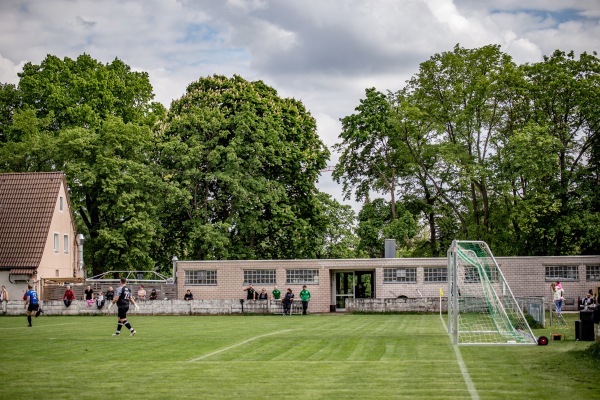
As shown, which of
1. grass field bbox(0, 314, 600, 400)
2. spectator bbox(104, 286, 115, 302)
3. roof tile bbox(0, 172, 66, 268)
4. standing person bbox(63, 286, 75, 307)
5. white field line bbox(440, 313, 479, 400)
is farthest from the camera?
roof tile bbox(0, 172, 66, 268)

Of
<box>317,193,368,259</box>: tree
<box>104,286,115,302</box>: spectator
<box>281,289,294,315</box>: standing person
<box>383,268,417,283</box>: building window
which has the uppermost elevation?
<box>317,193,368,259</box>: tree

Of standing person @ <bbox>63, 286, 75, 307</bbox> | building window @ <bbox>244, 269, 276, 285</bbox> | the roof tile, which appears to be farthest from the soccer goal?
the roof tile

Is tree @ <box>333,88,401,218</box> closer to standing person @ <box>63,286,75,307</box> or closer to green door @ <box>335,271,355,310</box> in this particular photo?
green door @ <box>335,271,355,310</box>

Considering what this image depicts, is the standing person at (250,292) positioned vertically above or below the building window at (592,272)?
below

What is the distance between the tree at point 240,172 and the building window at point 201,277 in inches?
68.8

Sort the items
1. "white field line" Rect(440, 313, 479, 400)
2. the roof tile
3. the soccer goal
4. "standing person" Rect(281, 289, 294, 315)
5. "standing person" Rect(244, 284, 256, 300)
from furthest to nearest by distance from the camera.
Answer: the roof tile → "standing person" Rect(244, 284, 256, 300) → "standing person" Rect(281, 289, 294, 315) → the soccer goal → "white field line" Rect(440, 313, 479, 400)

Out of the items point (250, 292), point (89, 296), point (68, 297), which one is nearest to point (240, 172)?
point (250, 292)

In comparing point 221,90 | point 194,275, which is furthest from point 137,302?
point 221,90

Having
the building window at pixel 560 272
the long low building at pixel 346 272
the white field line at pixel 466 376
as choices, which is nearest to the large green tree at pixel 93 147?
the long low building at pixel 346 272

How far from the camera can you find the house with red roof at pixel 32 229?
49969 millimetres

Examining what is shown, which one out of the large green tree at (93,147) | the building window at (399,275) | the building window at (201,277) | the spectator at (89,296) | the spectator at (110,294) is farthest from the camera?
the large green tree at (93,147)

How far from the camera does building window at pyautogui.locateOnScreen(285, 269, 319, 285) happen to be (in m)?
50.1

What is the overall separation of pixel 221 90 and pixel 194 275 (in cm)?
1314

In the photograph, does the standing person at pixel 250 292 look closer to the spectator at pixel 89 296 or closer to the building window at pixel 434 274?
the spectator at pixel 89 296
